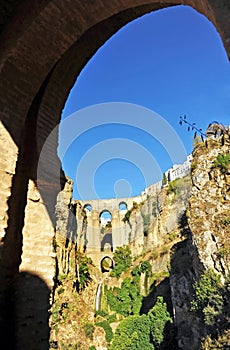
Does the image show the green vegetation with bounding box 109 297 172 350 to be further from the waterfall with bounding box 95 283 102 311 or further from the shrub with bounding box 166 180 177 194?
the shrub with bounding box 166 180 177 194

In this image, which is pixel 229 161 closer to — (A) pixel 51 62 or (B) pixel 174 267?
(B) pixel 174 267

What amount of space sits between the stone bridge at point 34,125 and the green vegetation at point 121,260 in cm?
3493

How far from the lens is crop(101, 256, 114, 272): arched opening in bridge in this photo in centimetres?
3899

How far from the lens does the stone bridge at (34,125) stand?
2998 millimetres

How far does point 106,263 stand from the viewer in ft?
131

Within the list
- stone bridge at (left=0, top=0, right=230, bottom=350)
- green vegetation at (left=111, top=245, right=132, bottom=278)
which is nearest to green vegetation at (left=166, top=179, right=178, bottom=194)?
green vegetation at (left=111, top=245, right=132, bottom=278)

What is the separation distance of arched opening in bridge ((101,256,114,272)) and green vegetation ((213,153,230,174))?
2314 centimetres

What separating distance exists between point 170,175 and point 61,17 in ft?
155

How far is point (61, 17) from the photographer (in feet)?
9.73

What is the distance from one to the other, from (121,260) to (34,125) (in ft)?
121

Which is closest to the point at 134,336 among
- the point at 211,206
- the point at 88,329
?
the point at 88,329

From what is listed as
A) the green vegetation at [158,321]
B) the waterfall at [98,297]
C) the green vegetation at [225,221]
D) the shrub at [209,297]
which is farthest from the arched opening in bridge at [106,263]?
the green vegetation at [225,221]

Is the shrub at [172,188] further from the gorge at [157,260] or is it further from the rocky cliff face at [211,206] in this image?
the rocky cliff face at [211,206]

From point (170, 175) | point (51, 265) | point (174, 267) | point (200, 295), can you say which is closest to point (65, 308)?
point (174, 267)
